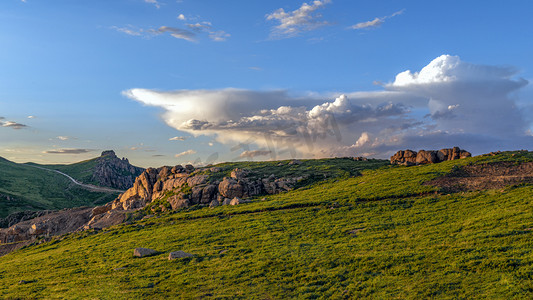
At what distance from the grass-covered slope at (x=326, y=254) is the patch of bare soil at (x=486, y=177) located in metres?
3.50

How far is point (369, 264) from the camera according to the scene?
28.7 meters

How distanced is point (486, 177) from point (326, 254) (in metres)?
41.9

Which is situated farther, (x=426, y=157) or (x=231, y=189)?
(x=426, y=157)

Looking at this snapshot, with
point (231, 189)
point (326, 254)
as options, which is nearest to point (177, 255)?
point (326, 254)

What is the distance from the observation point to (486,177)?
5703 cm

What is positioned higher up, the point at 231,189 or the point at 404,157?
the point at 404,157

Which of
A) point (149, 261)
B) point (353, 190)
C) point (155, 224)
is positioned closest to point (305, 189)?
point (353, 190)

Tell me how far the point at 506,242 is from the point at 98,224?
8351 centimetres

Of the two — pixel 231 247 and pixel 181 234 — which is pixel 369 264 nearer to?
pixel 231 247

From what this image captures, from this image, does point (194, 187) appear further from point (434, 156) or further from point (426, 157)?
point (434, 156)

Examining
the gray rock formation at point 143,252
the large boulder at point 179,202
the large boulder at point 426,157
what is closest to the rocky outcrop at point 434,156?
the large boulder at point 426,157

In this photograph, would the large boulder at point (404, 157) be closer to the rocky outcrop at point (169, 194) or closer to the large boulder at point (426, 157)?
the large boulder at point (426, 157)

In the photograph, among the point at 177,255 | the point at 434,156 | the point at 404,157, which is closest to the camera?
the point at 177,255

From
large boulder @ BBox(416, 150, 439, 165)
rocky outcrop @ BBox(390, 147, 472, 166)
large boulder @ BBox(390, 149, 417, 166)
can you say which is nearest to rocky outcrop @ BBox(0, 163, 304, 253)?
large boulder @ BBox(390, 149, 417, 166)
